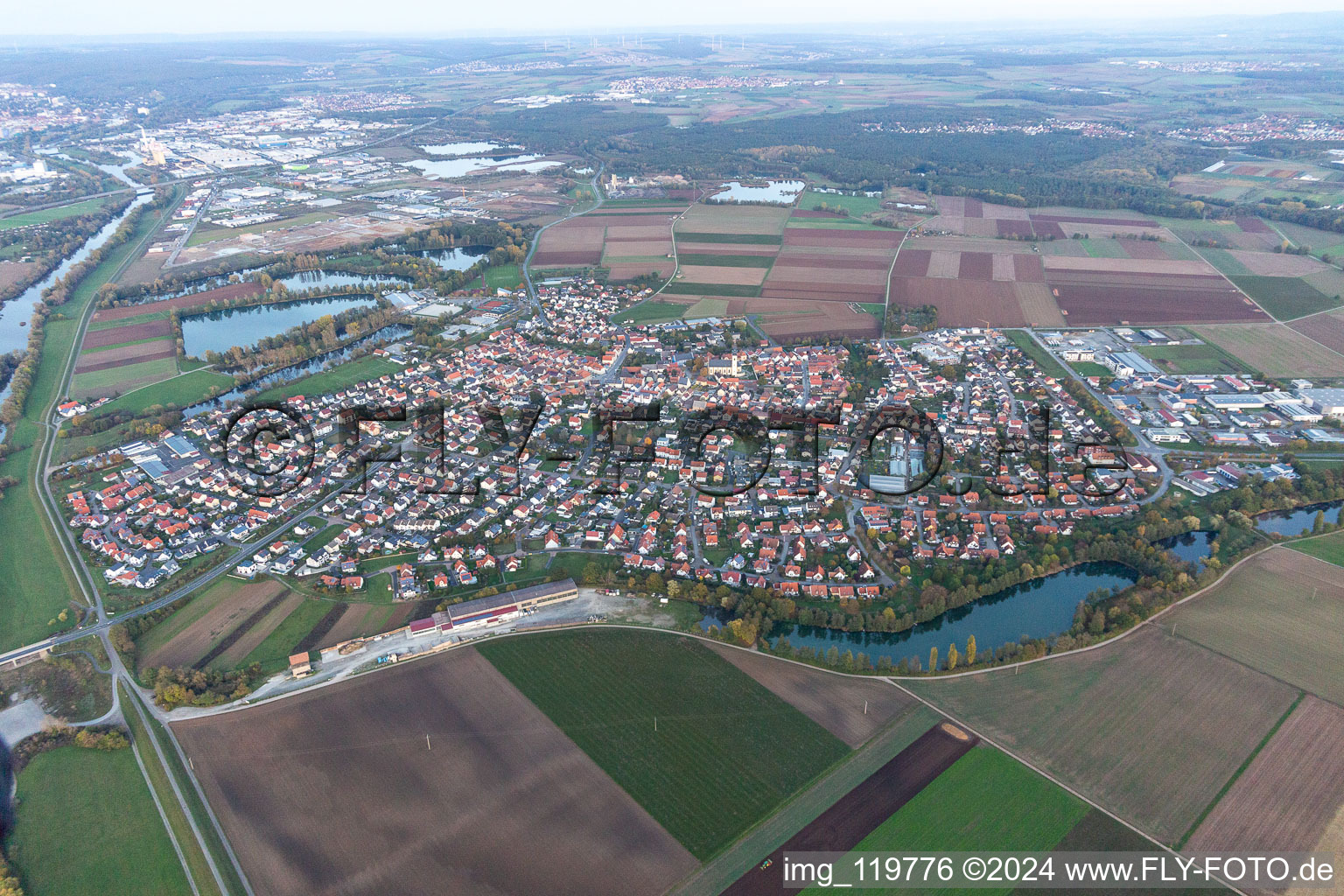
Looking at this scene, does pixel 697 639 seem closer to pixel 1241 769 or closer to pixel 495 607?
pixel 495 607

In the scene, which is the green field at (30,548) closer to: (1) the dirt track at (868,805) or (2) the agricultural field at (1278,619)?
(1) the dirt track at (868,805)

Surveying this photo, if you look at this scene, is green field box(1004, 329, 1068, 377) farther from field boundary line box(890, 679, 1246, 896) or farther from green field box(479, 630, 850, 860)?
green field box(479, 630, 850, 860)

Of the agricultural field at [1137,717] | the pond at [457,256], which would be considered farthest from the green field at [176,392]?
the agricultural field at [1137,717]

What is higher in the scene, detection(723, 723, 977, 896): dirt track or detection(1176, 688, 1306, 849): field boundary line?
detection(1176, 688, 1306, 849): field boundary line

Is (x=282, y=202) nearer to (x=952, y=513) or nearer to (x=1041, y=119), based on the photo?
(x=952, y=513)

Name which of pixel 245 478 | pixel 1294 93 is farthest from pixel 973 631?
A: pixel 1294 93

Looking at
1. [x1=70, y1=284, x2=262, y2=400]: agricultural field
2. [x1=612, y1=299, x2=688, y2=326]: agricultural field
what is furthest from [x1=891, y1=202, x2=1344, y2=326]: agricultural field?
[x1=70, y1=284, x2=262, y2=400]: agricultural field
